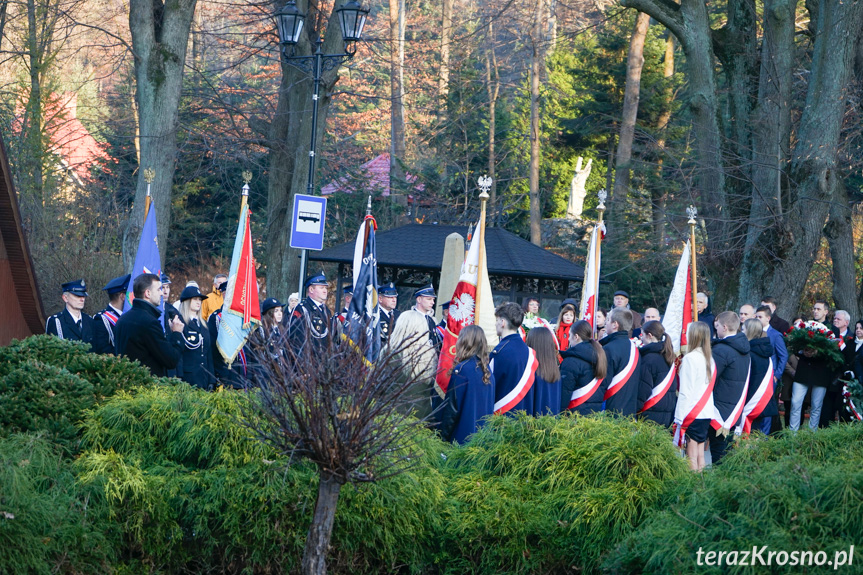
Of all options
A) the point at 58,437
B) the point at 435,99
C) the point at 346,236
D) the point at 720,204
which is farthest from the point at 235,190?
the point at 58,437

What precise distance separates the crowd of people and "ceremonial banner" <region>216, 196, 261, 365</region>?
0.50 feet

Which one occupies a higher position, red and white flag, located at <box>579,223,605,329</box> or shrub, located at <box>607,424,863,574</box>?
red and white flag, located at <box>579,223,605,329</box>

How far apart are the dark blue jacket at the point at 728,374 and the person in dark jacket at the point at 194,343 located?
5209 mm

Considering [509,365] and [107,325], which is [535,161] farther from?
[509,365]

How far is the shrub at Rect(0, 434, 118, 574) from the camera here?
478 centimetres

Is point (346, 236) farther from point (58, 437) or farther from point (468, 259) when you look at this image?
point (58, 437)

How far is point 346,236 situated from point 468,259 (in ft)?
61.3

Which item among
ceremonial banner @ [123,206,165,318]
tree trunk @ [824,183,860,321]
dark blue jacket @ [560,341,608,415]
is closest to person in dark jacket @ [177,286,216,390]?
ceremonial banner @ [123,206,165,318]

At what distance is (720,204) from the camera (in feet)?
50.7

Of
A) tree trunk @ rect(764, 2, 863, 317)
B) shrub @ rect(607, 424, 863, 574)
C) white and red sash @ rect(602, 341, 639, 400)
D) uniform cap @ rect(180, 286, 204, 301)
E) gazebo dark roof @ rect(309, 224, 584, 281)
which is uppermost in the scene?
tree trunk @ rect(764, 2, 863, 317)

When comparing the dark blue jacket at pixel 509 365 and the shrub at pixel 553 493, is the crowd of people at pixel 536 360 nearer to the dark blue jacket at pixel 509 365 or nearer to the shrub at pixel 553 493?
the dark blue jacket at pixel 509 365

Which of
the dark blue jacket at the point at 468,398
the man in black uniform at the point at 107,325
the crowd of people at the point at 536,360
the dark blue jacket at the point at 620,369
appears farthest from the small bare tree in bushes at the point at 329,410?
the man in black uniform at the point at 107,325

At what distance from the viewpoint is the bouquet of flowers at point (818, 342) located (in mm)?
11453

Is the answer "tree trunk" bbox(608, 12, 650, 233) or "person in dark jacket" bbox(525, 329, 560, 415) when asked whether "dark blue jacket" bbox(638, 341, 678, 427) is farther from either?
"tree trunk" bbox(608, 12, 650, 233)
